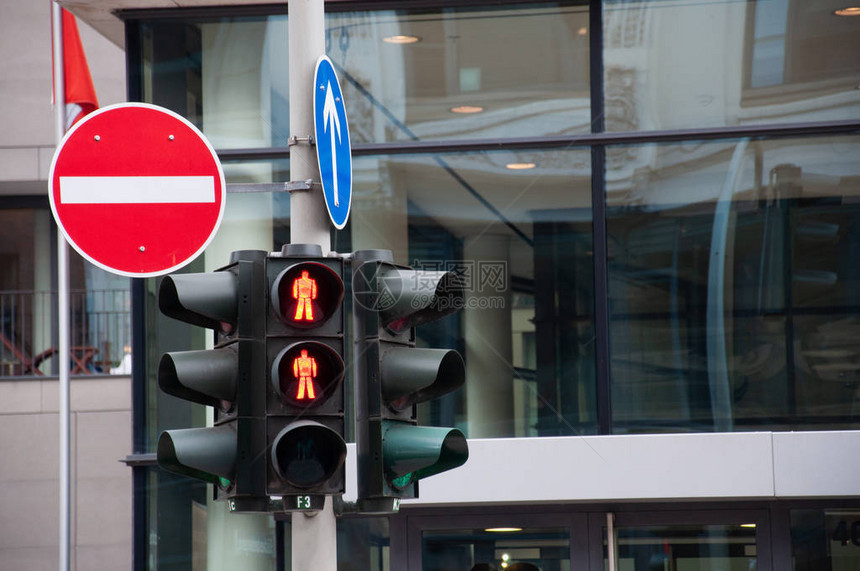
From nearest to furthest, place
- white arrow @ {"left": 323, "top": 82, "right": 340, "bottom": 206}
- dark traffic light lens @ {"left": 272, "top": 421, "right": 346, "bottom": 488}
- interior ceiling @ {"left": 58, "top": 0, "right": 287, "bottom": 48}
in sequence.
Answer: dark traffic light lens @ {"left": 272, "top": 421, "right": 346, "bottom": 488} → white arrow @ {"left": 323, "top": 82, "right": 340, "bottom": 206} → interior ceiling @ {"left": 58, "top": 0, "right": 287, "bottom": 48}

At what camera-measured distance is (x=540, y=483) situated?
10109 mm

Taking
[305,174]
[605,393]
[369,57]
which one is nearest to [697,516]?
[605,393]

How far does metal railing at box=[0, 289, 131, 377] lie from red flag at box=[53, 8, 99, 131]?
5.16 metres

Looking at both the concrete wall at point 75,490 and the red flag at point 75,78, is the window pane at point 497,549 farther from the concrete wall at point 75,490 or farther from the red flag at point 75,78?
the concrete wall at point 75,490

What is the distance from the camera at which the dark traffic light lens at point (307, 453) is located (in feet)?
14.9

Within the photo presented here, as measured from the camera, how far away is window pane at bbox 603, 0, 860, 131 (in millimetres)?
10648

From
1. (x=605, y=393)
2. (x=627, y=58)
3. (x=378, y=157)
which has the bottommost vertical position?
(x=605, y=393)

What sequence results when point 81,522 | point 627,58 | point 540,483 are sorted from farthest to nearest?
point 81,522 < point 627,58 < point 540,483

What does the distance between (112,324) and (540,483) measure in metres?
9.61

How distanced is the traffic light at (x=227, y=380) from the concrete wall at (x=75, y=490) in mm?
12724

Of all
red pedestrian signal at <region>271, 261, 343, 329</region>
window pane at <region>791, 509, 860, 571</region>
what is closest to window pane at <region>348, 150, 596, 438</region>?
window pane at <region>791, 509, 860, 571</region>

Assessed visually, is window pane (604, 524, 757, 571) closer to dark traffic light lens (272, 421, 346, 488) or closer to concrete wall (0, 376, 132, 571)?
dark traffic light lens (272, 421, 346, 488)

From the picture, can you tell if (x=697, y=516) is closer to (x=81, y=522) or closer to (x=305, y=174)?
(x=305, y=174)

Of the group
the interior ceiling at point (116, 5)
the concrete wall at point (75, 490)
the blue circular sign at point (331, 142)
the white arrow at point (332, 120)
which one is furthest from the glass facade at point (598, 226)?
the concrete wall at point (75, 490)
